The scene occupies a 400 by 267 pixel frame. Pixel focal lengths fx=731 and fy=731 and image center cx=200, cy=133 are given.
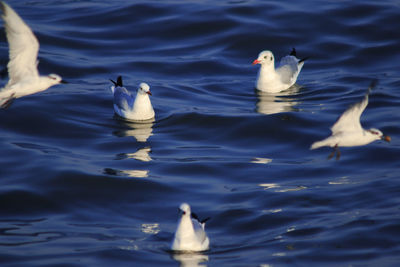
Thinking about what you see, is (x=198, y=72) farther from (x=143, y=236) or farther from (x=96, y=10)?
(x=143, y=236)

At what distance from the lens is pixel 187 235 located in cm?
977

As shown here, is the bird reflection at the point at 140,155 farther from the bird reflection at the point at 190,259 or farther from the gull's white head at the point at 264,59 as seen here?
the gull's white head at the point at 264,59

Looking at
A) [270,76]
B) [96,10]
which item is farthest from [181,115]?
[96,10]

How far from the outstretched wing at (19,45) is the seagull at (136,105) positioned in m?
4.70

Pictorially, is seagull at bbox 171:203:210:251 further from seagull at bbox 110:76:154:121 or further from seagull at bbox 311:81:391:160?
seagull at bbox 110:76:154:121

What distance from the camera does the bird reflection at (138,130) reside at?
14.9 metres

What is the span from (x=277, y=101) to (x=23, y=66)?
26.0 ft

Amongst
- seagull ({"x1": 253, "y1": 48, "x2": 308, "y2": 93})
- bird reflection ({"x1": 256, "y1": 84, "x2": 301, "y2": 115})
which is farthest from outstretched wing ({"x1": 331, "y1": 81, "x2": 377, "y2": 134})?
seagull ({"x1": 253, "y1": 48, "x2": 308, "y2": 93})

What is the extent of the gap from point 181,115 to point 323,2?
968 cm

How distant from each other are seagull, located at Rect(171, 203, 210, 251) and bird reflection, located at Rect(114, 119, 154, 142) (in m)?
4.97

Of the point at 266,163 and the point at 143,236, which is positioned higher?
the point at 266,163

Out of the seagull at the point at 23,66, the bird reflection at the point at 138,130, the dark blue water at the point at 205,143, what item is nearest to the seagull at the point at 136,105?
the bird reflection at the point at 138,130

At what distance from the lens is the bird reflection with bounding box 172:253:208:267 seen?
9.64 meters

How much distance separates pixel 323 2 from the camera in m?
23.8
